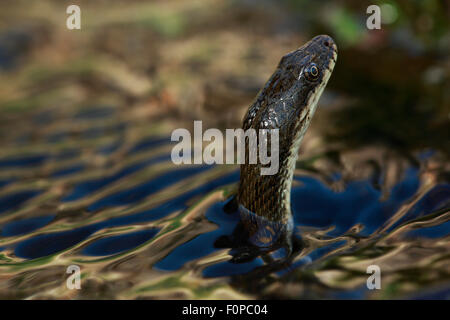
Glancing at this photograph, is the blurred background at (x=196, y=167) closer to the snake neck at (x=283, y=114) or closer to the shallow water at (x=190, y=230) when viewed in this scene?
the shallow water at (x=190, y=230)

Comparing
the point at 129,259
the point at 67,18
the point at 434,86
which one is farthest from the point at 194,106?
the point at 67,18

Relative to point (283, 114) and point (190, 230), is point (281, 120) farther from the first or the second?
point (190, 230)

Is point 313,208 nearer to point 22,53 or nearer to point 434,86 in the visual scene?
point 434,86

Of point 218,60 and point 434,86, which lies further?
point 218,60

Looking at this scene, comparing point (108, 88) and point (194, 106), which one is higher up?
point (108, 88)

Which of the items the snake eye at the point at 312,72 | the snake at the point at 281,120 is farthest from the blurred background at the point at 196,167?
the snake eye at the point at 312,72

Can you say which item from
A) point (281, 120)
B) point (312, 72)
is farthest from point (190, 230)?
point (312, 72)
